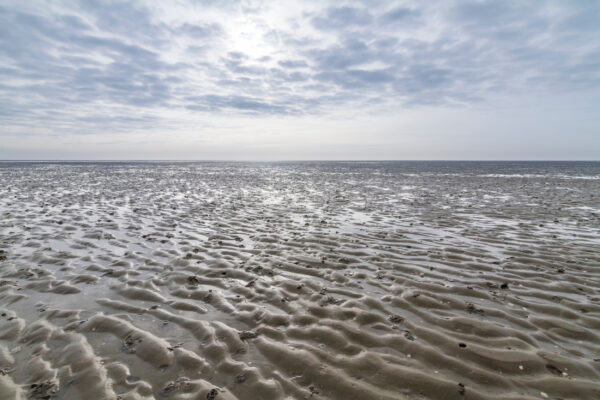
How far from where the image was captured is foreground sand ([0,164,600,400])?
383cm

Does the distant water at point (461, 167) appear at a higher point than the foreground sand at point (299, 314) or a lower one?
higher

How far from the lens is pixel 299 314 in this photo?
552cm

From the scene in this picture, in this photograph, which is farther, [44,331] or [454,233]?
[454,233]

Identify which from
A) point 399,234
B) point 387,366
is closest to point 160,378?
point 387,366

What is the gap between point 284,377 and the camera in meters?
3.94

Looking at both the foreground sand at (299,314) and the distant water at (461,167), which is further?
the distant water at (461,167)

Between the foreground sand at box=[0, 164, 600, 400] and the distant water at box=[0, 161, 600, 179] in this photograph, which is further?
the distant water at box=[0, 161, 600, 179]

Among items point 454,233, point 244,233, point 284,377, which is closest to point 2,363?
point 284,377

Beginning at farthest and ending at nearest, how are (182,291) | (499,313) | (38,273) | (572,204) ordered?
(572,204) < (38,273) < (182,291) < (499,313)

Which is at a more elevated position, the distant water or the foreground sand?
the distant water

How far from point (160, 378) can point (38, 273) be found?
5765mm

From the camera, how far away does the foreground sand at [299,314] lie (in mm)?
3834

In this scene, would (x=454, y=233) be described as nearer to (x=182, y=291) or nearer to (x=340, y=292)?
(x=340, y=292)

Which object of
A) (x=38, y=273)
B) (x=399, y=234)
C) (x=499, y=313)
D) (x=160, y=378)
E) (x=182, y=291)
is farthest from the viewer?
(x=399, y=234)
